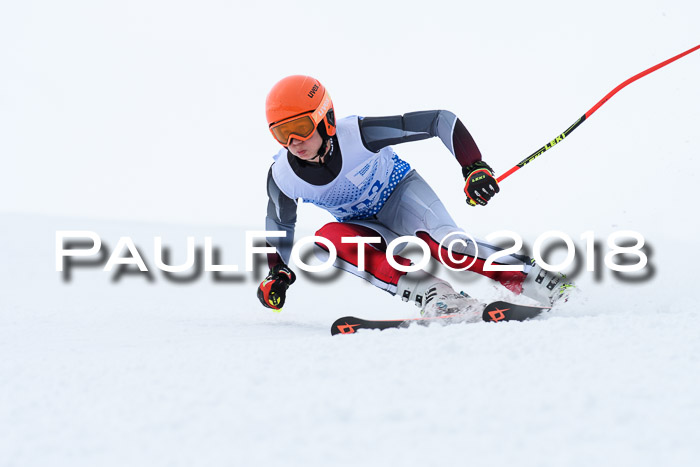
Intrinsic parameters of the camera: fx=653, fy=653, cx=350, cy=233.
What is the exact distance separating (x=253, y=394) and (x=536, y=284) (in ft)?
6.98

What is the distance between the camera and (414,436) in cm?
131

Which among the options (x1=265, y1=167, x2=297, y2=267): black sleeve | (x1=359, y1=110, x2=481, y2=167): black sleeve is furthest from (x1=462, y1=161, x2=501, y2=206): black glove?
(x1=265, y1=167, x2=297, y2=267): black sleeve

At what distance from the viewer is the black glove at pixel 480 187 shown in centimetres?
309

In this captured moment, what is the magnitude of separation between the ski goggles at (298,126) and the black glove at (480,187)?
0.81 metres

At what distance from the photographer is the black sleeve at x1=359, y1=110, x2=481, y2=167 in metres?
3.26

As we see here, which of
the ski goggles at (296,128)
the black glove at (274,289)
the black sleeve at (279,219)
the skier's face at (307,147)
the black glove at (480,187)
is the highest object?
the ski goggles at (296,128)

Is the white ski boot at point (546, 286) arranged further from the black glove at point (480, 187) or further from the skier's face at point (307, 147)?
the skier's face at point (307, 147)

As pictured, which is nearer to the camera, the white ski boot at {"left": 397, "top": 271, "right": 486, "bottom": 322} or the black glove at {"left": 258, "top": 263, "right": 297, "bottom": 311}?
the white ski boot at {"left": 397, "top": 271, "right": 486, "bottom": 322}

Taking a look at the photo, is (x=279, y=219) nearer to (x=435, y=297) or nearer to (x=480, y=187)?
(x=435, y=297)

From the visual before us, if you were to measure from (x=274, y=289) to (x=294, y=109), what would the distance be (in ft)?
3.58

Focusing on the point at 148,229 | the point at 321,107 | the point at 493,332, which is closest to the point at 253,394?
the point at 493,332

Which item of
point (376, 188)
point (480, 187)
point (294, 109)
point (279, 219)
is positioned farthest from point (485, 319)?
point (279, 219)

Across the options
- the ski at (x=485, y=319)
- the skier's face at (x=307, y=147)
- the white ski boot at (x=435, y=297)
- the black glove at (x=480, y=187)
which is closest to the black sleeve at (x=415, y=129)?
the black glove at (x=480, y=187)

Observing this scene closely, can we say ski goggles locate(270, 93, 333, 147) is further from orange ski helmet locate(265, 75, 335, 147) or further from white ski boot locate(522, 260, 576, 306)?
white ski boot locate(522, 260, 576, 306)
